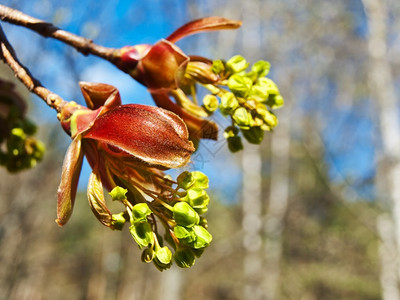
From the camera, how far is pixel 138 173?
722mm

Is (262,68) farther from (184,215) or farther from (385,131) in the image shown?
(385,131)

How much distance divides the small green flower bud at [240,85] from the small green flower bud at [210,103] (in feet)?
0.16

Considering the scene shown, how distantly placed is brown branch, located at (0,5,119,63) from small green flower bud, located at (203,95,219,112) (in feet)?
0.64

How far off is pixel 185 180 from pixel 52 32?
401 mm

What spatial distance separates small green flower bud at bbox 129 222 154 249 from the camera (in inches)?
25.6

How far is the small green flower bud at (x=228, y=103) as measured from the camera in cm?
77

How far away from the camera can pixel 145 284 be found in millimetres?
12719

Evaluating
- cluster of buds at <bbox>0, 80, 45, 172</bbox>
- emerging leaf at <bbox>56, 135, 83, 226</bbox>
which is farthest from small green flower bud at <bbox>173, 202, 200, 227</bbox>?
→ cluster of buds at <bbox>0, 80, 45, 172</bbox>

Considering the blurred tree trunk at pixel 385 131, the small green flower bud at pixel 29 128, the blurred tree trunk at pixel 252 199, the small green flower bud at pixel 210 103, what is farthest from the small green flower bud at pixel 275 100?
the blurred tree trunk at pixel 252 199

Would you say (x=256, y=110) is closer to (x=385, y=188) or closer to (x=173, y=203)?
(x=173, y=203)

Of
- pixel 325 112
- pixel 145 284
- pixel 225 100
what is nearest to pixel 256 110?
pixel 225 100

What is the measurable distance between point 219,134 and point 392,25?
824 centimetres

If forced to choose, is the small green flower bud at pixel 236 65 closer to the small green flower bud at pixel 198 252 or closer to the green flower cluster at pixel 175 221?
the green flower cluster at pixel 175 221

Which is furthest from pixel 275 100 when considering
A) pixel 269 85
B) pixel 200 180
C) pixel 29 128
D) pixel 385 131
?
pixel 385 131
